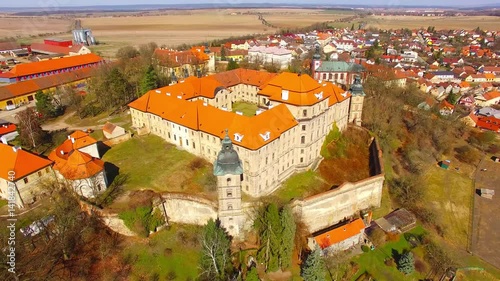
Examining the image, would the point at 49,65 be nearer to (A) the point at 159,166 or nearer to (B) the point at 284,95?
(A) the point at 159,166

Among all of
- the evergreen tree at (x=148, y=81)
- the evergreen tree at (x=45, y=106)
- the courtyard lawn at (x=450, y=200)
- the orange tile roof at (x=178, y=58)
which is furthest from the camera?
the orange tile roof at (x=178, y=58)

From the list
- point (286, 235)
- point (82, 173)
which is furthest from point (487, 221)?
point (82, 173)

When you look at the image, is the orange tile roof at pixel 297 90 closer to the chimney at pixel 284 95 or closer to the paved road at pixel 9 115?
the chimney at pixel 284 95

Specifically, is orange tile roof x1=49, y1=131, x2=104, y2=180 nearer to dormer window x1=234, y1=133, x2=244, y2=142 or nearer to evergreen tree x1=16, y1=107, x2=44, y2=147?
evergreen tree x1=16, y1=107, x2=44, y2=147

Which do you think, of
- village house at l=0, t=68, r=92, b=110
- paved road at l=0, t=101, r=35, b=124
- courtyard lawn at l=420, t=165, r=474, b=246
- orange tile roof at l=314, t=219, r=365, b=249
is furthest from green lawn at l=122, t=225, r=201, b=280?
village house at l=0, t=68, r=92, b=110

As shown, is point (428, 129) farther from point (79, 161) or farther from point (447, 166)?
point (79, 161)

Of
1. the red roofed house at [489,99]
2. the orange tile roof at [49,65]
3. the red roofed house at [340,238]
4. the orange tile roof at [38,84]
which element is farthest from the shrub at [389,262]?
the orange tile roof at [49,65]
